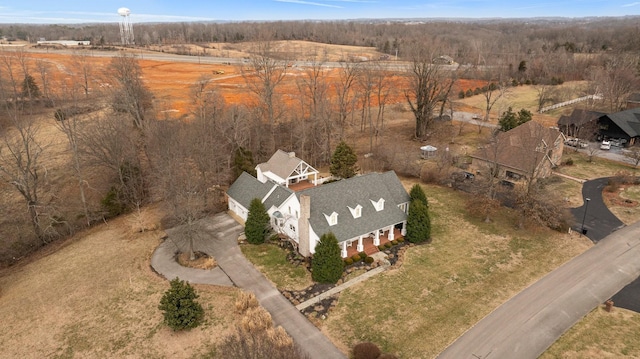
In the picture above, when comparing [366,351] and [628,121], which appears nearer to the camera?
[366,351]

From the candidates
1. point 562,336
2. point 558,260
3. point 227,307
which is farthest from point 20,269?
point 558,260

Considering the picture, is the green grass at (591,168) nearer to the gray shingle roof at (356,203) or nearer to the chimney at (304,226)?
the gray shingle roof at (356,203)

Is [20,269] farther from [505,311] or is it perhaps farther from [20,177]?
[505,311]

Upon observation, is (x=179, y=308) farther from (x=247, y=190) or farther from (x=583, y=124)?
(x=583, y=124)

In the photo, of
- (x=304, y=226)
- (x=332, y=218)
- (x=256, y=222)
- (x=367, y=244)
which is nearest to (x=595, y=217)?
(x=367, y=244)

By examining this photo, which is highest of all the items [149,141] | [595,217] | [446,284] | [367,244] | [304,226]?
[149,141]

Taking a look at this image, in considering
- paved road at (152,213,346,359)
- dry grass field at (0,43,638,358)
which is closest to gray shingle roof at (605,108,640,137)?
dry grass field at (0,43,638,358)

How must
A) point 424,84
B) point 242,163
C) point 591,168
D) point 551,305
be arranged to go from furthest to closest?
point 424,84 → point 591,168 → point 242,163 → point 551,305
